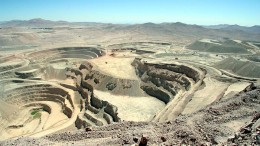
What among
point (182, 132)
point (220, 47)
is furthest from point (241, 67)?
point (182, 132)

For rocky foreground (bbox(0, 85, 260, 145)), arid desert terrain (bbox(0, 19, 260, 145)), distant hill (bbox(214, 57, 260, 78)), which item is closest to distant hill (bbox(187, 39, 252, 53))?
arid desert terrain (bbox(0, 19, 260, 145))

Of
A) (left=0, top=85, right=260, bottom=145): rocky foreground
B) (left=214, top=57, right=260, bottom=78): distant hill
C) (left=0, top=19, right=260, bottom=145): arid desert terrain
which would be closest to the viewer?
(left=0, top=85, right=260, bottom=145): rocky foreground

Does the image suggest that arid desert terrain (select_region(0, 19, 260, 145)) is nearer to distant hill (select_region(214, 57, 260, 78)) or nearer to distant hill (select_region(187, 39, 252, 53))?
distant hill (select_region(214, 57, 260, 78))

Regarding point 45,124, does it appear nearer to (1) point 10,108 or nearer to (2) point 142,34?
(1) point 10,108

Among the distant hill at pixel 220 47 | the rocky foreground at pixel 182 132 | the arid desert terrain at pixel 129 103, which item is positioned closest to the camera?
the rocky foreground at pixel 182 132

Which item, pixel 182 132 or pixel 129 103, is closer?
pixel 182 132

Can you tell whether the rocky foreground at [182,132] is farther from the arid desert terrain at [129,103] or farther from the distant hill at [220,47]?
the distant hill at [220,47]

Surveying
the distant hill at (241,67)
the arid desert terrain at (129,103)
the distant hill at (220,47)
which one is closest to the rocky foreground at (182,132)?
the arid desert terrain at (129,103)

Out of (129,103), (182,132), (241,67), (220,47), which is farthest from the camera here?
(220,47)

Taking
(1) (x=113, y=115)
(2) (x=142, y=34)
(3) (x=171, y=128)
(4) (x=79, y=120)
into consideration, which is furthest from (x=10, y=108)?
(2) (x=142, y=34)

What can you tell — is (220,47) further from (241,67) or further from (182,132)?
(182,132)

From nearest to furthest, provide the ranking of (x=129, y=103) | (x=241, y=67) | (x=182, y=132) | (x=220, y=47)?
1. (x=182, y=132)
2. (x=129, y=103)
3. (x=241, y=67)
4. (x=220, y=47)
